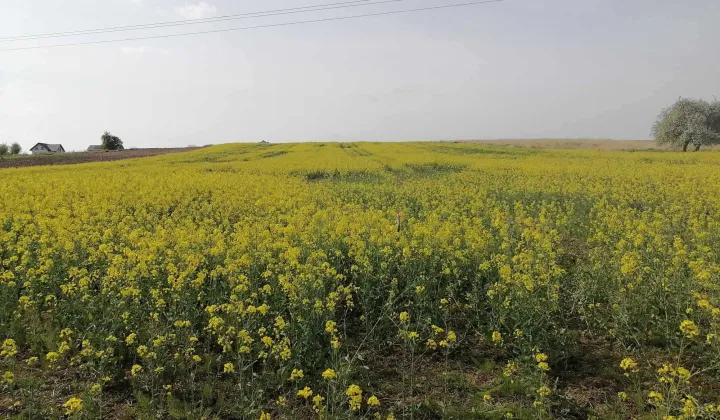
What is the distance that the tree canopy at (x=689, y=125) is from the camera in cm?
4828

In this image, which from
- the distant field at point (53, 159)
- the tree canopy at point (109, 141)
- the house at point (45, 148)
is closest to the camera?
the distant field at point (53, 159)

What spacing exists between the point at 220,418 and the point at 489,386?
2.97 metres

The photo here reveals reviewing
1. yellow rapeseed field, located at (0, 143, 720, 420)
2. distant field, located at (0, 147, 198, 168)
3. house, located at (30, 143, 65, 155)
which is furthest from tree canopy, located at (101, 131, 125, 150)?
yellow rapeseed field, located at (0, 143, 720, 420)

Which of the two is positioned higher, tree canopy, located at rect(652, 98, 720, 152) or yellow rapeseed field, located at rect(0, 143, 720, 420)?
tree canopy, located at rect(652, 98, 720, 152)

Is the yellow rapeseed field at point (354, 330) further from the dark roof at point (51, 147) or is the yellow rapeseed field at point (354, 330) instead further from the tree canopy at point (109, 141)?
the dark roof at point (51, 147)

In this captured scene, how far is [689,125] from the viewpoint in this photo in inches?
1925

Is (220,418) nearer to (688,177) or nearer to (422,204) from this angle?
(422,204)

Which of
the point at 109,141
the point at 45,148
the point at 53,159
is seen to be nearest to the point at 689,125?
the point at 53,159

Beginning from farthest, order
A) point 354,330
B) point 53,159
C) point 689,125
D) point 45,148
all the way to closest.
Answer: point 45,148 → point 689,125 → point 53,159 → point 354,330

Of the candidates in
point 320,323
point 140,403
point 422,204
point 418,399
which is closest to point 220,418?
point 140,403

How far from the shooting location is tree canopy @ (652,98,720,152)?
158ft

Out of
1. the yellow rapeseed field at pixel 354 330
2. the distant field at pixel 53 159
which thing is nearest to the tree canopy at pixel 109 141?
the distant field at pixel 53 159

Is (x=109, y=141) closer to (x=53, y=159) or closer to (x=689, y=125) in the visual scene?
(x=53, y=159)

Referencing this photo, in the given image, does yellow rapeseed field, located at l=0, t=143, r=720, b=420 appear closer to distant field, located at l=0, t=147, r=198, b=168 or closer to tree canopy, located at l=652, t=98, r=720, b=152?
distant field, located at l=0, t=147, r=198, b=168
